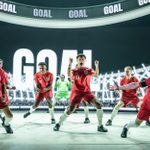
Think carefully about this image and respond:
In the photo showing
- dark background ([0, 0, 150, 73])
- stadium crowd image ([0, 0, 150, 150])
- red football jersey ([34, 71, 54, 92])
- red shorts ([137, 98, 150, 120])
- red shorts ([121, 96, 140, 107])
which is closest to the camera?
red shorts ([137, 98, 150, 120])

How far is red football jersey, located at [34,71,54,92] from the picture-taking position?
9.40 m

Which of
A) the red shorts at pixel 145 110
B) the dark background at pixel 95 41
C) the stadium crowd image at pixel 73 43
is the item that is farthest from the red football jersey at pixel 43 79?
the dark background at pixel 95 41

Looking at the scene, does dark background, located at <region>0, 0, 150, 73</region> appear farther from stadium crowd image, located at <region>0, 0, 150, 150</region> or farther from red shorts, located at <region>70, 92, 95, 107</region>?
red shorts, located at <region>70, 92, 95, 107</region>

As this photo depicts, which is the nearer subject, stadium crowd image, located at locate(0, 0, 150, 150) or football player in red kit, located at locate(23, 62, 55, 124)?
football player in red kit, located at locate(23, 62, 55, 124)

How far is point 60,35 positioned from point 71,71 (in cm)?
660

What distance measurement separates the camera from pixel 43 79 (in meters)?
9.53

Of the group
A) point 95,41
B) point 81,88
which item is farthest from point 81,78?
point 95,41

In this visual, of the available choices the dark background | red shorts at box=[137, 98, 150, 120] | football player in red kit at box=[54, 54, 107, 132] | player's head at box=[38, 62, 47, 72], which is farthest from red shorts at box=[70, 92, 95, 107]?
the dark background

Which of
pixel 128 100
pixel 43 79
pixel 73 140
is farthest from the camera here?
pixel 43 79

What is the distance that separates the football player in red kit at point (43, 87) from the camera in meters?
9.15

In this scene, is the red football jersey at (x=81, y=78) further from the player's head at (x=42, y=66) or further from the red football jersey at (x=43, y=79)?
the red football jersey at (x=43, y=79)

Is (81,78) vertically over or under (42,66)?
under

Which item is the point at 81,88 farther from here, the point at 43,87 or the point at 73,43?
the point at 73,43

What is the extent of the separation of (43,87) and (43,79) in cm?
29
